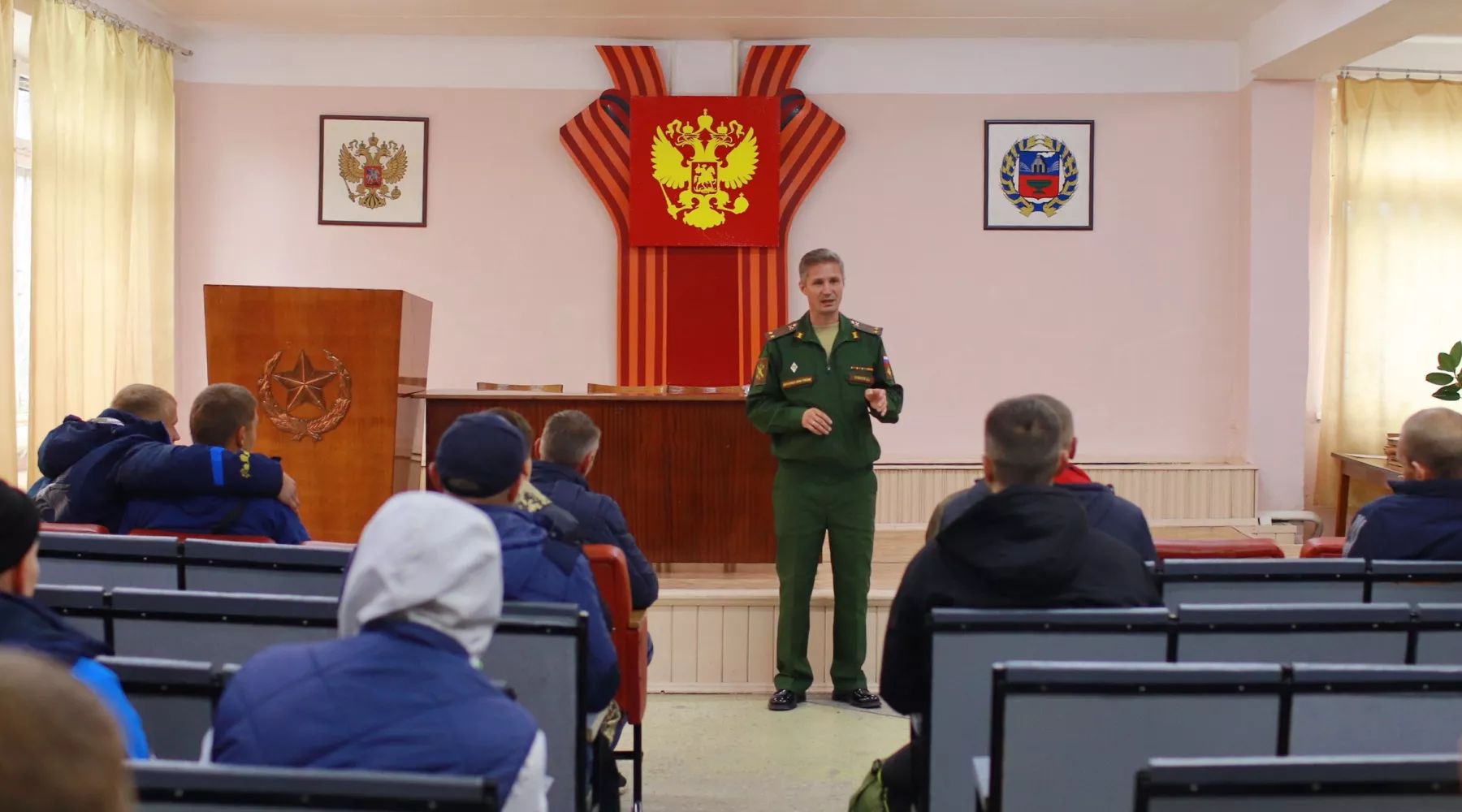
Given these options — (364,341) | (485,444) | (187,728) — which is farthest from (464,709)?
(364,341)

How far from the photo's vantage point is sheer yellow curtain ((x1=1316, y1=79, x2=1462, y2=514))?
687 cm

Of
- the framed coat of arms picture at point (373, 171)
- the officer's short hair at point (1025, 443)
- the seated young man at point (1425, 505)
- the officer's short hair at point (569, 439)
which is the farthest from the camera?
the framed coat of arms picture at point (373, 171)

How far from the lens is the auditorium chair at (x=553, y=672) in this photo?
6.36ft

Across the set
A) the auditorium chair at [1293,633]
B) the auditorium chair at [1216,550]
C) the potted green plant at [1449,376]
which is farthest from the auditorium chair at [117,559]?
the potted green plant at [1449,376]

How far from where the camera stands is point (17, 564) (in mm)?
1499

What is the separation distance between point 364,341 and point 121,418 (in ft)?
4.73

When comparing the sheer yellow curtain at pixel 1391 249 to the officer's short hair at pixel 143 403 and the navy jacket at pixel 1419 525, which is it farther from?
the officer's short hair at pixel 143 403

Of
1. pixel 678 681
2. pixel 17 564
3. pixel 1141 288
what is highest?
pixel 1141 288

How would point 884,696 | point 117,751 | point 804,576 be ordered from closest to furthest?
1. point 117,751
2. point 884,696
3. point 804,576

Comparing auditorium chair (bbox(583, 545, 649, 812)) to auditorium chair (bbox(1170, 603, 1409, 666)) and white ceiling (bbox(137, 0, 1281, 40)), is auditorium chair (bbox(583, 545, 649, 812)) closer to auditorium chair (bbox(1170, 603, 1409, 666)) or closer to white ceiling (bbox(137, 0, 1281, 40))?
auditorium chair (bbox(1170, 603, 1409, 666))

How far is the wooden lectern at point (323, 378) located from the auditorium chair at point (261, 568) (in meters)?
1.95

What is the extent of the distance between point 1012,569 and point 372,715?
1100 millimetres

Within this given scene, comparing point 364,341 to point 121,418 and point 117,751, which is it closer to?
point 121,418

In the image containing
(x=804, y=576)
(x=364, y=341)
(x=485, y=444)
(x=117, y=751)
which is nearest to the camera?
(x=117, y=751)
